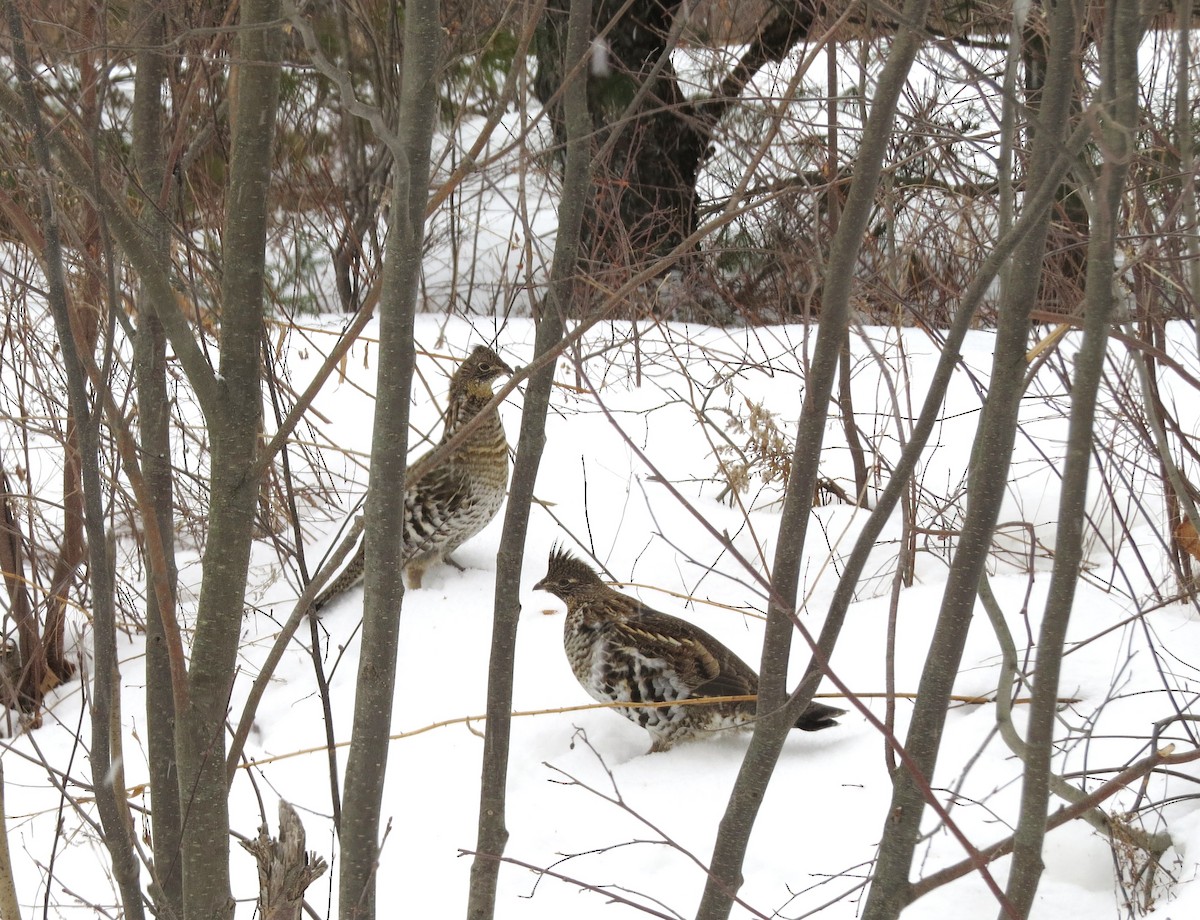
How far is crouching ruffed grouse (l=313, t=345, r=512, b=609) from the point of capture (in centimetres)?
407

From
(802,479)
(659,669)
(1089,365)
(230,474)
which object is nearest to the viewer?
(1089,365)

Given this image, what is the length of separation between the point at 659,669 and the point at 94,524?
6.26 ft

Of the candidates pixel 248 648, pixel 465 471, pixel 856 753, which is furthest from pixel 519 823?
pixel 248 648

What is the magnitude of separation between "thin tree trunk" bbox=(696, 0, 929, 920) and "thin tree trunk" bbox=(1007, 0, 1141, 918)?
231 millimetres

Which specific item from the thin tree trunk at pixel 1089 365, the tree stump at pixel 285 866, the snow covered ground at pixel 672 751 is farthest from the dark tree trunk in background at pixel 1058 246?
the tree stump at pixel 285 866

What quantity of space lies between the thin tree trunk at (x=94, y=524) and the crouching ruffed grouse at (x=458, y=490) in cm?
233

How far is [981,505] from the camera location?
4.80ft

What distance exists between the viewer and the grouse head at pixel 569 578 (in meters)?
3.47

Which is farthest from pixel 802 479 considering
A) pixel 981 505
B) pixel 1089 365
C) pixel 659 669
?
pixel 659 669

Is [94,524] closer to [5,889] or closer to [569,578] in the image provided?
[5,889]

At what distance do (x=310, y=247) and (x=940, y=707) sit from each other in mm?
7014

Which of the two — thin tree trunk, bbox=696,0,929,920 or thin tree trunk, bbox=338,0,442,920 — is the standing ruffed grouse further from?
thin tree trunk, bbox=338,0,442,920

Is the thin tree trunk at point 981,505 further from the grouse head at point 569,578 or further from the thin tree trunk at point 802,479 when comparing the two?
the grouse head at point 569,578

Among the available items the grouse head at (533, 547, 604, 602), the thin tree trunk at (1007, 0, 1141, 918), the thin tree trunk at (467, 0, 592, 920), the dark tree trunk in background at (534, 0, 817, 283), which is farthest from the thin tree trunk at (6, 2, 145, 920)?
the dark tree trunk in background at (534, 0, 817, 283)
